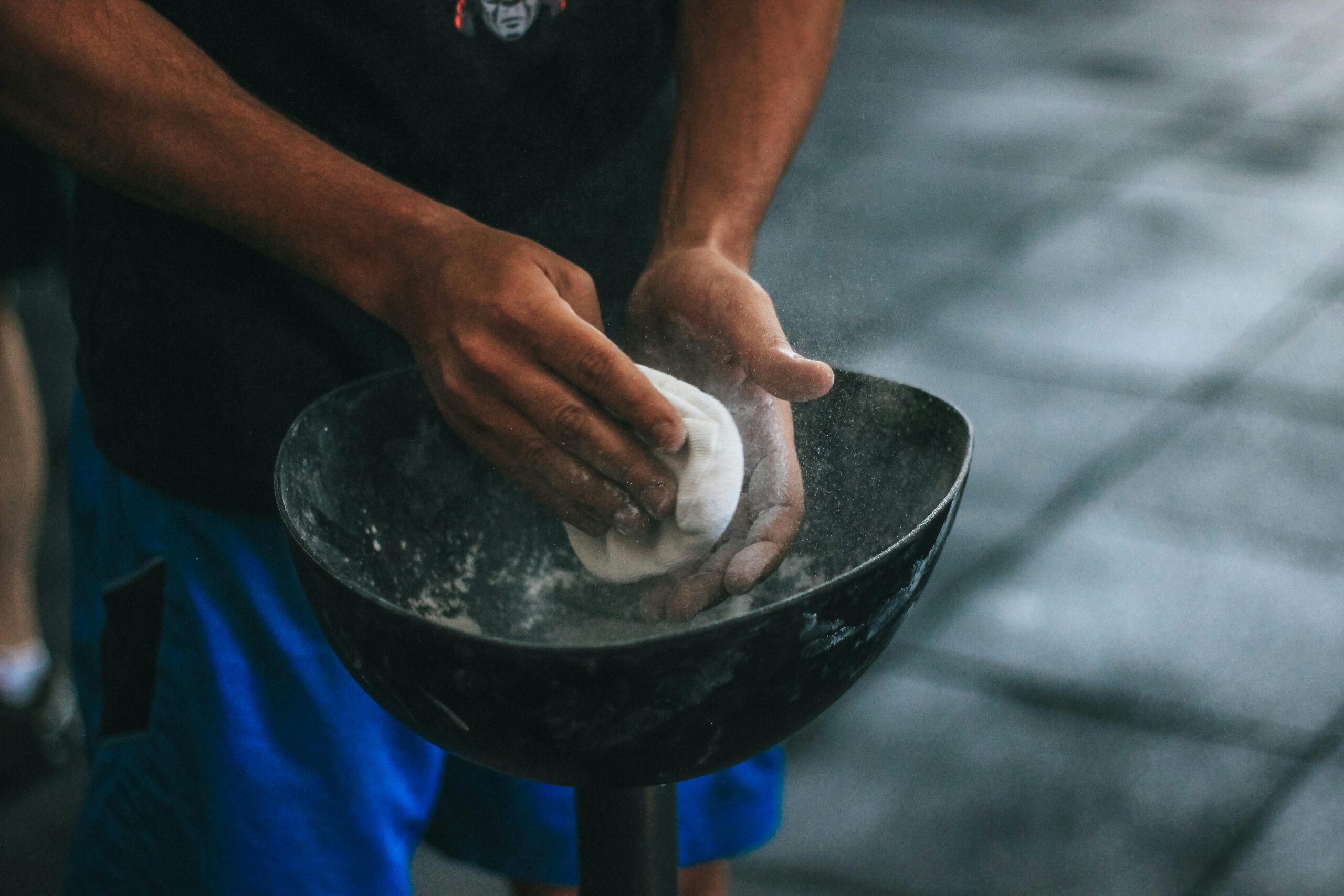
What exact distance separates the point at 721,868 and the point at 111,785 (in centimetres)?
67

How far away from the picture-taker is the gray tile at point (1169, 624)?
2.18 meters

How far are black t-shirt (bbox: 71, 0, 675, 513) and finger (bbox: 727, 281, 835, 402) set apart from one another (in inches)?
9.9

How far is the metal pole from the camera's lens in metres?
0.94

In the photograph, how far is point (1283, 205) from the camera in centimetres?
386

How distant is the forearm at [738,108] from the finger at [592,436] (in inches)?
11.7

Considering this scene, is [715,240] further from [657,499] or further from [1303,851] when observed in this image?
[1303,851]

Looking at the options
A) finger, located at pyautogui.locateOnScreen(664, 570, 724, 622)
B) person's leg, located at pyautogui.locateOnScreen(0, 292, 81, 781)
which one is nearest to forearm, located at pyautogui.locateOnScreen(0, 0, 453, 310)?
finger, located at pyautogui.locateOnScreen(664, 570, 724, 622)

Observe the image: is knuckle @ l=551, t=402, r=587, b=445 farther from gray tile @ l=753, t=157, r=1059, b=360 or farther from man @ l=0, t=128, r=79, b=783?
man @ l=0, t=128, r=79, b=783

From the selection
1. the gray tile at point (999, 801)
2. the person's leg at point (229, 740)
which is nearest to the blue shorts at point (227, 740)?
the person's leg at point (229, 740)

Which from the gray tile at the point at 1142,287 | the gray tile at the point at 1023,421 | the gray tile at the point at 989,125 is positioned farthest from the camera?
the gray tile at the point at 989,125

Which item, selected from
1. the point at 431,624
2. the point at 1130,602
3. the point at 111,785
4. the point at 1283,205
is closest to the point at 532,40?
the point at 431,624

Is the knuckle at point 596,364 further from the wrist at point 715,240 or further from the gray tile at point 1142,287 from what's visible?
the gray tile at point 1142,287

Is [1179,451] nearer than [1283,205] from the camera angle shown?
Yes

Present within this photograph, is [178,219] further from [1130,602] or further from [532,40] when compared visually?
[1130,602]
